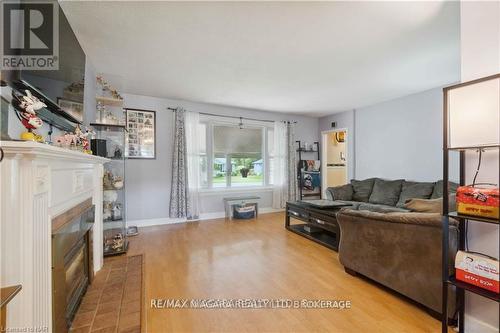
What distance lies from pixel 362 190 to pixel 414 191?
923mm

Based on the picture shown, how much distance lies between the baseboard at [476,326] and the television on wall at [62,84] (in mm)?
3035

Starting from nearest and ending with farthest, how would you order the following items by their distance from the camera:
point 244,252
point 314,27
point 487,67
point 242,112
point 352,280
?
point 487,67, point 314,27, point 352,280, point 244,252, point 242,112

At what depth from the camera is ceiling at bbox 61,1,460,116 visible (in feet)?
5.98

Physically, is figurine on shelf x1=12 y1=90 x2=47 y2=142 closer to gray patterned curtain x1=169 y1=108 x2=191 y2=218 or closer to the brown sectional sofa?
the brown sectional sofa

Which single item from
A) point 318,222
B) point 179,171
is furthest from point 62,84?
point 318,222

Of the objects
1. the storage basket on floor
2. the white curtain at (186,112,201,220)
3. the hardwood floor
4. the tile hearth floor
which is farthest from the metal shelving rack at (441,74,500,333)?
the white curtain at (186,112,201,220)

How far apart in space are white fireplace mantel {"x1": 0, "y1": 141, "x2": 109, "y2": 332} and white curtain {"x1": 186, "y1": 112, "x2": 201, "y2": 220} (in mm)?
3161

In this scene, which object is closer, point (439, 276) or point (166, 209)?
point (439, 276)

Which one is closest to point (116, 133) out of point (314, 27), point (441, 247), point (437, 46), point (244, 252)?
point (244, 252)

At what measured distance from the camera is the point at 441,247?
1.52m

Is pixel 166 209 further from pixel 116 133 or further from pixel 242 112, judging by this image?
pixel 242 112

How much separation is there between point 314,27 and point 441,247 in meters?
2.01

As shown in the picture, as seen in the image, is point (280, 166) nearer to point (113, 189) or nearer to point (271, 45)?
point (271, 45)

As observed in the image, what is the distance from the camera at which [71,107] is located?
6.27 ft
